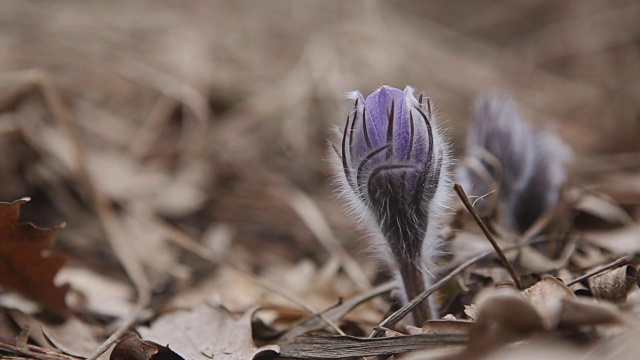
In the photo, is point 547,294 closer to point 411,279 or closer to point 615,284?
point 615,284

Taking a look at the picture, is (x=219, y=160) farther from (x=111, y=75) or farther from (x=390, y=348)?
(x=390, y=348)

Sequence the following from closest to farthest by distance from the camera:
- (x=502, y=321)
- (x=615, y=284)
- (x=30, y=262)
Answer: (x=502, y=321) < (x=615, y=284) < (x=30, y=262)

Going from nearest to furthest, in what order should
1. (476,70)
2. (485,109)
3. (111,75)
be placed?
1. (485,109)
2. (111,75)
3. (476,70)

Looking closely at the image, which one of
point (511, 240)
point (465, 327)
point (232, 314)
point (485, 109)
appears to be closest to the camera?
point (465, 327)

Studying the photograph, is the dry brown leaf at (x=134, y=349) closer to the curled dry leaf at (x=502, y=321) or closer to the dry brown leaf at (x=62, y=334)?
the dry brown leaf at (x=62, y=334)

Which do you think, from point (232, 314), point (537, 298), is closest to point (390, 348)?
point (537, 298)

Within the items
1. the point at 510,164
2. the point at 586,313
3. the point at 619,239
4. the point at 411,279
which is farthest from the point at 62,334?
the point at 619,239
